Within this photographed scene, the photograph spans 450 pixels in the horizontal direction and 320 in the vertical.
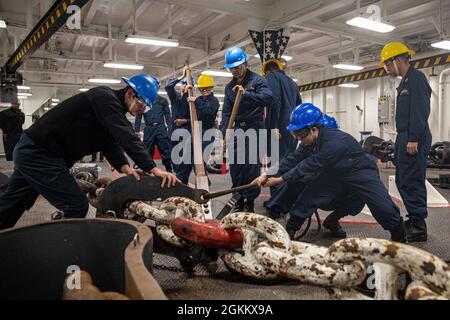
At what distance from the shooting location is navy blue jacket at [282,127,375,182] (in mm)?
2248

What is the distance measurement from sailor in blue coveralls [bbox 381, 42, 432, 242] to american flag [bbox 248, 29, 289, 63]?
4.23 metres

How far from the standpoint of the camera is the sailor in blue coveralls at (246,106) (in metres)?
3.11

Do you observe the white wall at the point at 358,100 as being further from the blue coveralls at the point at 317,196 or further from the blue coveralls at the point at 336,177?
the blue coveralls at the point at 336,177

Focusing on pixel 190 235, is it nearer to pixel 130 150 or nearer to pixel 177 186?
pixel 177 186

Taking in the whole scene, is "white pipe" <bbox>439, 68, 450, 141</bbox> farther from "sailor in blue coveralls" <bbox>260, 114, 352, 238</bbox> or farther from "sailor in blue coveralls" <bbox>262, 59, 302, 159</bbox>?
"sailor in blue coveralls" <bbox>260, 114, 352, 238</bbox>

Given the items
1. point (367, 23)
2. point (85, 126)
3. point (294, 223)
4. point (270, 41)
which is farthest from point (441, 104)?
point (85, 126)

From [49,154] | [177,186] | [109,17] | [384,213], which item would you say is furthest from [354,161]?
[109,17]

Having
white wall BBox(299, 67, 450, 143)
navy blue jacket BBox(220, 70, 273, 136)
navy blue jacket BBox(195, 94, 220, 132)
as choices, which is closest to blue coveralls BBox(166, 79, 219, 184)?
navy blue jacket BBox(195, 94, 220, 132)

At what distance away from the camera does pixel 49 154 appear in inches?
72.7

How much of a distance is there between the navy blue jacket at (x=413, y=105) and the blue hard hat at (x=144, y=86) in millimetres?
1867

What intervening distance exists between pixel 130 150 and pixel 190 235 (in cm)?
65

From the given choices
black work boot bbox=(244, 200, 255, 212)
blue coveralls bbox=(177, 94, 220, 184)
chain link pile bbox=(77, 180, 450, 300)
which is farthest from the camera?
blue coveralls bbox=(177, 94, 220, 184)

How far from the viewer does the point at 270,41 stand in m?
6.63
